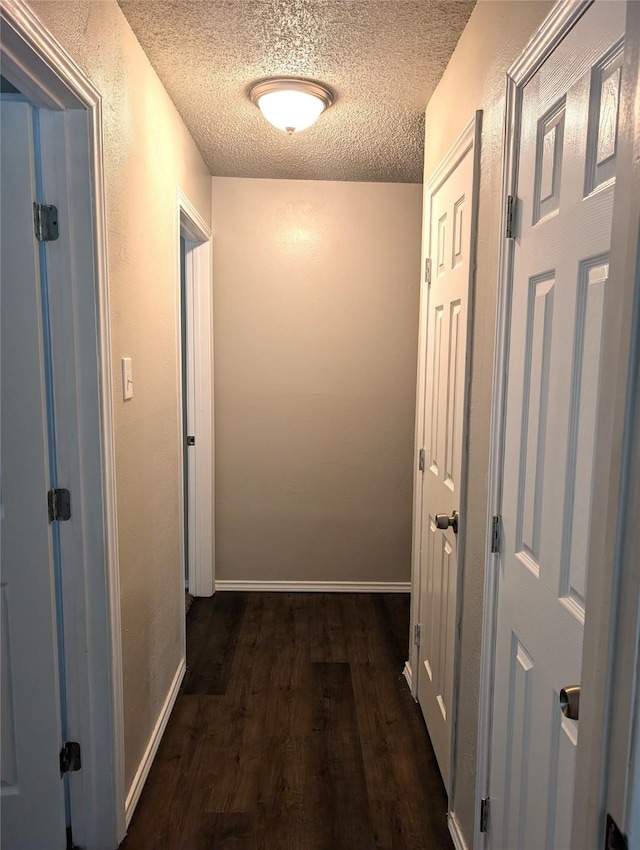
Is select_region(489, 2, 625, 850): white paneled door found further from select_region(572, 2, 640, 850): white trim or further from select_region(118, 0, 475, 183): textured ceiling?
select_region(118, 0, 475, 183): textured ceiling

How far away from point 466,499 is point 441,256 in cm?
96

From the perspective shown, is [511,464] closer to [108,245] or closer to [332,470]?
[108,245]

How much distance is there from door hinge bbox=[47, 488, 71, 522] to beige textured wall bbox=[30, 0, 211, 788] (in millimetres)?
194

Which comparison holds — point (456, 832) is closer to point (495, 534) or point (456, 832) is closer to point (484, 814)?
point (484, 814)

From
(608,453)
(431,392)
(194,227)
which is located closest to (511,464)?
(608,453)

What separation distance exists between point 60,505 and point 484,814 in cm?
138

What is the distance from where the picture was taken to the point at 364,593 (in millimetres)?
3639

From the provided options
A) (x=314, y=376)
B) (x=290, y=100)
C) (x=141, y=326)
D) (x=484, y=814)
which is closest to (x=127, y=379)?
(x=141, y=326)

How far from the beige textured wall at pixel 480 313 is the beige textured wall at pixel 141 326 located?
103 cm

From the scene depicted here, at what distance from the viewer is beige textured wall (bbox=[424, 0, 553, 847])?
4.77 feet

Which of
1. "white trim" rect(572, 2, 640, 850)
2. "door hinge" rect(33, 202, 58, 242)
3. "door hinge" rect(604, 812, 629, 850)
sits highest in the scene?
"door hinge" rect(33, 202, 58, 242)

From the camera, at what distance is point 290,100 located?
2.19 metres

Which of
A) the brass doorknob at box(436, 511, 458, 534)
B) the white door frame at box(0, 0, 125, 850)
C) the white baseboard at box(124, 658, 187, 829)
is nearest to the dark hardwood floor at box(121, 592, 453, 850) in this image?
the white baseboard at box(124, 658, 187, 829)

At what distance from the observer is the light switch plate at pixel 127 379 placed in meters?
1.74
